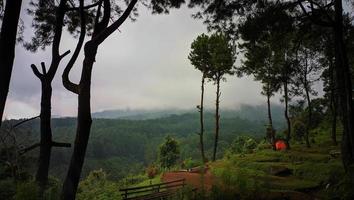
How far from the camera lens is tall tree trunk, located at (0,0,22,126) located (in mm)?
6328

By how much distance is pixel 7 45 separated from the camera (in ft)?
21.0

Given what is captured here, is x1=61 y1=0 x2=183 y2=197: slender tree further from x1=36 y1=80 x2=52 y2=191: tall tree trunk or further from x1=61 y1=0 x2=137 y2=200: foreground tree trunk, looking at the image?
x1=36 y1=80 x2=52 y2=191: tall tree trunk

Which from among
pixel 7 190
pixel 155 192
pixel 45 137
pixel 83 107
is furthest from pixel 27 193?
pixel 155 192

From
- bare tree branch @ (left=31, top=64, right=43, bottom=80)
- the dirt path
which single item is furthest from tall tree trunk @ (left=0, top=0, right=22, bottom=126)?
the dirt path

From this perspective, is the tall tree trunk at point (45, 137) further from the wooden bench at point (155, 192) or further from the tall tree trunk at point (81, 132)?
the wooden bench at point (155, 192)

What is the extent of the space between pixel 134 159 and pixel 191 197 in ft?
476

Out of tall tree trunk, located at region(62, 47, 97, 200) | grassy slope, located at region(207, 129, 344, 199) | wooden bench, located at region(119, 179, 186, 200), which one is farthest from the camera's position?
wooden bench, located at region(119, 179, 186, 200)

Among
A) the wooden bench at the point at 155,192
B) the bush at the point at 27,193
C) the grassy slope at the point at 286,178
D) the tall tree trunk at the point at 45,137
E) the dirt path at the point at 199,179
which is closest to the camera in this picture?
the bush at the point at 27,193

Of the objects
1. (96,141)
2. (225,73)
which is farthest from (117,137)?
(225,73)

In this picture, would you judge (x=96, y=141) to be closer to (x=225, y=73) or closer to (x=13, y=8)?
(x=225, y=73)

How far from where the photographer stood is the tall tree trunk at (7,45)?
6.33 m

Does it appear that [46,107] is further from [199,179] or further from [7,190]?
[199,179]

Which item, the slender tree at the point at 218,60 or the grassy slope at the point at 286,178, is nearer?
the grassy slope at the point at 286,178

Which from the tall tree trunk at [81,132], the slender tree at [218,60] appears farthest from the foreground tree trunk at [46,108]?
the slender tree at [218,60]
